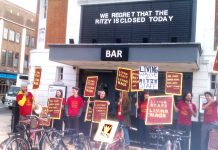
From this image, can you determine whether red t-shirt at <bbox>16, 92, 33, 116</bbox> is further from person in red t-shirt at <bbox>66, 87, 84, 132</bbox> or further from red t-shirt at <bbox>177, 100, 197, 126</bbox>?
red t-shirt at <bbox>177, 100, 197, 126</bbox>

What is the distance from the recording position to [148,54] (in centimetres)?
1183

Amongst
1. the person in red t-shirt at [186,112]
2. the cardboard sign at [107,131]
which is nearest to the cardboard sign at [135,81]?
the person in red t-shirt at [186,112]

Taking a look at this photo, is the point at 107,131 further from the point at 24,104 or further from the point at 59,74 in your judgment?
the point at 59,74

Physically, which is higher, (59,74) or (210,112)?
(59,74)

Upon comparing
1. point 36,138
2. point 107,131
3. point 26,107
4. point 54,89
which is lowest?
point 36,138

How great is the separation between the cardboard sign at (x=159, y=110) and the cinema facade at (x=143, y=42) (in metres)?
2.40

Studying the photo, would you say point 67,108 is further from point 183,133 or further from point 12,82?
point 12,82

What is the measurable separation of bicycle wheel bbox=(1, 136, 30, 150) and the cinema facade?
17.4 ft

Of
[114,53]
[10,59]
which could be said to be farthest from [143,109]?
[10,59]

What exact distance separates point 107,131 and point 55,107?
3.22 meters

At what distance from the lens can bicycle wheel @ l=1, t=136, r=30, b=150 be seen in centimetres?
737

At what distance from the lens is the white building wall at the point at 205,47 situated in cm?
1288

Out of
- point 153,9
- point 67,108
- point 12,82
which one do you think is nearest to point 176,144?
point 67,108

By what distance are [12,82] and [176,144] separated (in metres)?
38.9
